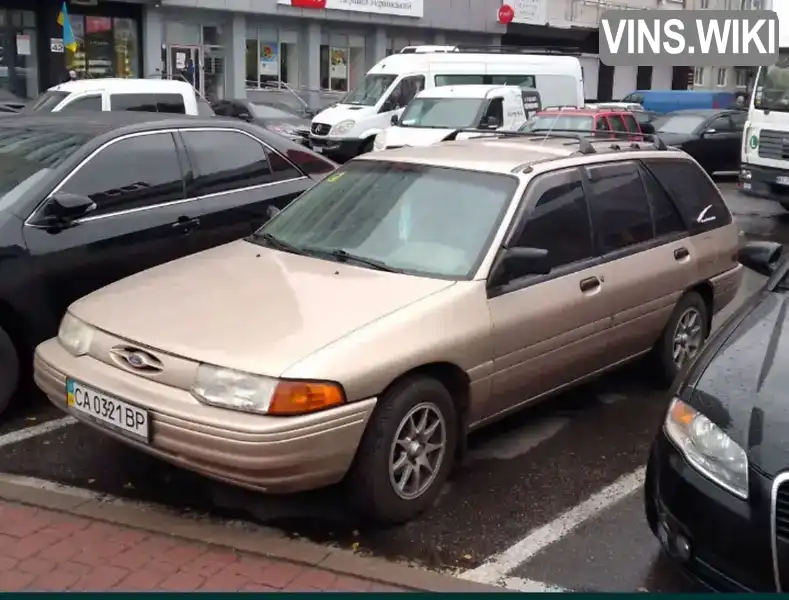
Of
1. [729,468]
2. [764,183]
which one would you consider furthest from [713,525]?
[764,183]

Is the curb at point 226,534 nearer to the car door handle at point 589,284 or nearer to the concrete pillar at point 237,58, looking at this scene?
the car door handle at point 589,284

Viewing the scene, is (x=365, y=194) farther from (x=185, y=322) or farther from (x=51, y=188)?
(x=51, y=188)

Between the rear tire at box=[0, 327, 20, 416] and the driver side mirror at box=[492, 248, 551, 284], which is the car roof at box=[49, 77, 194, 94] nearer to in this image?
the rear tire at box=[0, 327, 20, 416]

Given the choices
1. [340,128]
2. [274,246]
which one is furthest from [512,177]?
[340,128]

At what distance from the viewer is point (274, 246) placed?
16.9 feet

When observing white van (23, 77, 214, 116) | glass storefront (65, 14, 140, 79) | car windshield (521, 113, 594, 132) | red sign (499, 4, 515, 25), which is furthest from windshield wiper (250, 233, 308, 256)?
red sign (499, 4, 515, 25)

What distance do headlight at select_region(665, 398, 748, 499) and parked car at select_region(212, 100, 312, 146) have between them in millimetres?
15423

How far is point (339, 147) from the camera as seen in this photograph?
18453 mm

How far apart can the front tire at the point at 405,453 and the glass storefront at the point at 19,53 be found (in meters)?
22.1

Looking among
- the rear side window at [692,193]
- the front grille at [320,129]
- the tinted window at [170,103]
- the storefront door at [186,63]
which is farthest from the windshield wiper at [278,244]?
the storefront door at [186,63]

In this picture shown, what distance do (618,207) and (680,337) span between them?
1103 mm

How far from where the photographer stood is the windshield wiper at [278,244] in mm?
5000

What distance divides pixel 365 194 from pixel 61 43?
2144 cm

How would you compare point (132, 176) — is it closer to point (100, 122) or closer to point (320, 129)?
point (100, 122)
